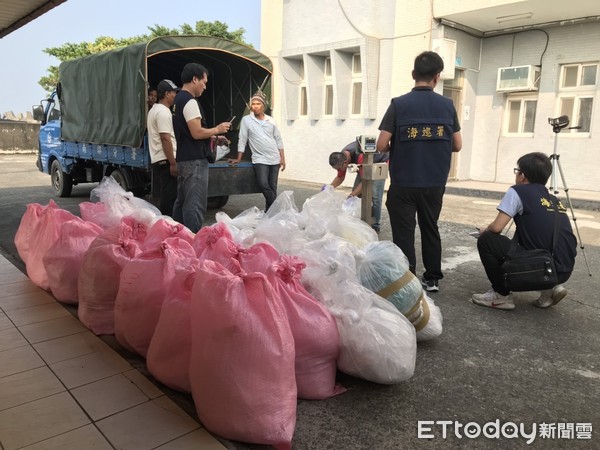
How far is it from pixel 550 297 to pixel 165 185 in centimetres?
381

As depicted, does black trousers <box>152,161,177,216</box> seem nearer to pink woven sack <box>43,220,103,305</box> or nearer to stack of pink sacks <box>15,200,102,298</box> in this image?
stack of pink sacks <box>15,200,102,298</box>

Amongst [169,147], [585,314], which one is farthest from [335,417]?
[169,147]

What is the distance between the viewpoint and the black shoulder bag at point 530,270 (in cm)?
326

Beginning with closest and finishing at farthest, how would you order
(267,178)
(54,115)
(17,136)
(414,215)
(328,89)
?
(414,215) → (267,178) → (54,115) → (328,89) → (17,136)

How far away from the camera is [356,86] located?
11742 millimetres

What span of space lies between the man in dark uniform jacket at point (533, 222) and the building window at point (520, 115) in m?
8.30

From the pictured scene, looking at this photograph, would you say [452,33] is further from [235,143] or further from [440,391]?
[440,391]

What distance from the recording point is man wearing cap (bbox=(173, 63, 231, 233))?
4.24 metres

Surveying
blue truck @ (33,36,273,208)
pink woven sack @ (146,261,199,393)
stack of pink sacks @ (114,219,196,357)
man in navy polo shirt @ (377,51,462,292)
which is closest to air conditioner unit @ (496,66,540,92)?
blue truck @ (33,36,273,208)

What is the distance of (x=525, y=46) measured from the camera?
1048 centimetres

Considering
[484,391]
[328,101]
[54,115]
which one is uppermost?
[328,101]

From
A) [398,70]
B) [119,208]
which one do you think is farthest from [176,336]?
[398,70]

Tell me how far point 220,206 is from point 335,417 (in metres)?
6.19

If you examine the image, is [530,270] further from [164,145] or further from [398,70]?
[398,70]
